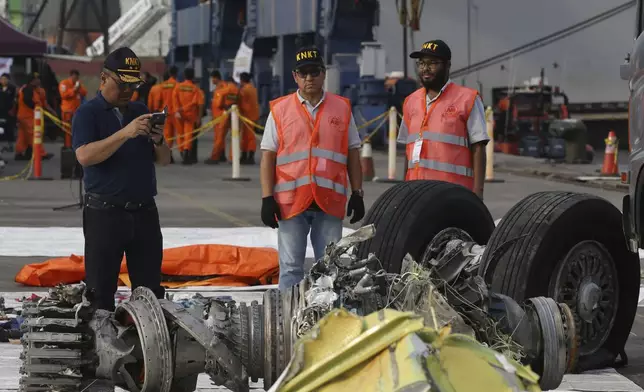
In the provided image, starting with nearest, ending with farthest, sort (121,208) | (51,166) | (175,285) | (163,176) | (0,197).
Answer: (121,208) → (175,285) → (0,197) → (163,176) → (51,166)

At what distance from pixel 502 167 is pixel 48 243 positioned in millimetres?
15575

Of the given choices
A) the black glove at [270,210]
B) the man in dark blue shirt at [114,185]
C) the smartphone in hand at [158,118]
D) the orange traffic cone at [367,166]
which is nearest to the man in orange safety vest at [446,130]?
the black glove at [270,210]

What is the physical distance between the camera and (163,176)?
2508 centimetres

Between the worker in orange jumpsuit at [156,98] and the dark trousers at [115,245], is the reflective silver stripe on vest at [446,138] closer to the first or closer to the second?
the dark trousers at [115,245]

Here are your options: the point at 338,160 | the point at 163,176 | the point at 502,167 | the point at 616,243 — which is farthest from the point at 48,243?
the point at 502,167

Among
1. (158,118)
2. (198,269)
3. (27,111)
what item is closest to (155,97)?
(27,111)

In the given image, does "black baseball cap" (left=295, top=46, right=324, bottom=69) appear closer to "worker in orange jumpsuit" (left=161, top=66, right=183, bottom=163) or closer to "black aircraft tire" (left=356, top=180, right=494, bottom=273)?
"black aircraft tire" (left=356, top=180, right=494, bottom=273)

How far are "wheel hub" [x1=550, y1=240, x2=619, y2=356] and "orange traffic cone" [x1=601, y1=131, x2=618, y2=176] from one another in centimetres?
1703

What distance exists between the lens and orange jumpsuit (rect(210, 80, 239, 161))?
2867 cm

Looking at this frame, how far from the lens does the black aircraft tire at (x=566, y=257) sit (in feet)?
25.2

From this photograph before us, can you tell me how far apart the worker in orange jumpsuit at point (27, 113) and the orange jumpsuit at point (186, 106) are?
2732 millimetres

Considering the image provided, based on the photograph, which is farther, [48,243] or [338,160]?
[48,243]

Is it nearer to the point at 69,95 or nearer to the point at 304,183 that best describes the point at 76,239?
the point at 304,183

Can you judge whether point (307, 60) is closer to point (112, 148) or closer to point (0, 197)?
point (112, 148)
